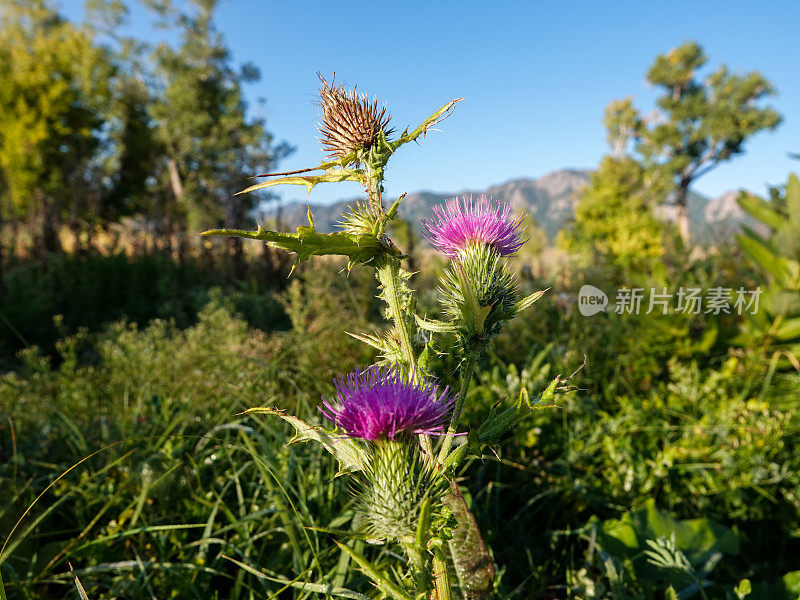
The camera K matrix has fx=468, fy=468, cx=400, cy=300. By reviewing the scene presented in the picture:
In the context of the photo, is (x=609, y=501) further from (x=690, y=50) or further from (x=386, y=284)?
(x=690, y=50)

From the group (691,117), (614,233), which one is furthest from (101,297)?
(691,117)

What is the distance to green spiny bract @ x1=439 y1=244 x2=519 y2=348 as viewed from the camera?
1020mm

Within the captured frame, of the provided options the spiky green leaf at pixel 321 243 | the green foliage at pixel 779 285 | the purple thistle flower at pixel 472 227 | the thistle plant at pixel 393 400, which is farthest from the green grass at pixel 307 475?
the spiky green leaf at pixel 321 243

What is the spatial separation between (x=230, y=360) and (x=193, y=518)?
1.11 m

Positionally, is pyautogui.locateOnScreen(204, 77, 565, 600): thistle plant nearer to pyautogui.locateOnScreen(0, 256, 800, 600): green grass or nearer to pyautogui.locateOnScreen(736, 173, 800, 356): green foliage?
pyautogui.locateOnScreen(0, 256, 800, 600): green grass

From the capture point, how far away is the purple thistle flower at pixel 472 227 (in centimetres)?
120

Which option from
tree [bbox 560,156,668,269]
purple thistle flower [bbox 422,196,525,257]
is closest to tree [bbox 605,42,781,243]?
tree [bbox 560,156,668,269]

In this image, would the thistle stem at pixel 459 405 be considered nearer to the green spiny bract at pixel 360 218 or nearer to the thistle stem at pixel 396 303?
the thistle stem at pixel 396 303

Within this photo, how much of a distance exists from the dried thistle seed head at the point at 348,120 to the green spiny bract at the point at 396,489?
24.6 inches

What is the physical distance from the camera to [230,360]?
286 cm

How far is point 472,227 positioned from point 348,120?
411mm

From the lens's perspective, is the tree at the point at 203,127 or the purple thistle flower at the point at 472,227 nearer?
the purple thistle flower at the point at 472,227

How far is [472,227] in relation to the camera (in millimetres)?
1197

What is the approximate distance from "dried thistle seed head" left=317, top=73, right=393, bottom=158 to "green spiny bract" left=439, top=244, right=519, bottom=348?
0.36 meters
